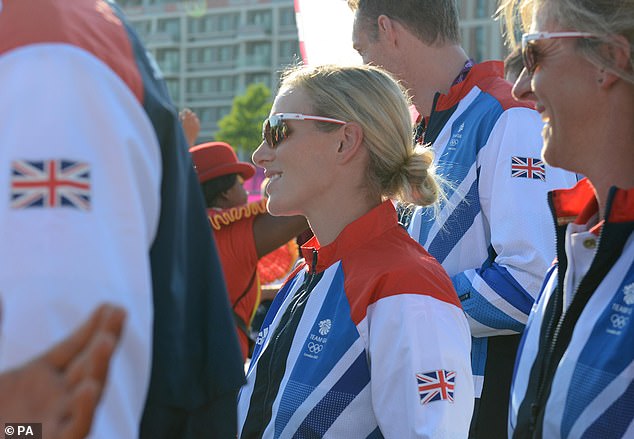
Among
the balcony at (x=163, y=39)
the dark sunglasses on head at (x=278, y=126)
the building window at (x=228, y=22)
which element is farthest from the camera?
Result: the balcony at (x=163, y=39)

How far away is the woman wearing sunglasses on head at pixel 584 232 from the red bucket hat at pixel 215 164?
3.53 m

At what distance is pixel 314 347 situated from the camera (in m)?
2.75

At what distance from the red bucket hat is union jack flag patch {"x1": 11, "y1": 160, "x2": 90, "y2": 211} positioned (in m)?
4.42

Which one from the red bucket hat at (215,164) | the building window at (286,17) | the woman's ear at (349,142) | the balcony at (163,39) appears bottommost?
the balcony at (163,39)

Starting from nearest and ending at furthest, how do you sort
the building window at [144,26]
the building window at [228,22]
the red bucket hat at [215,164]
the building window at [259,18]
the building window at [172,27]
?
the red bucket hat at [215,164]
the building window at [259,18]
the building window at [228,22]
the building window at [172,27]
the building window at [144,26]

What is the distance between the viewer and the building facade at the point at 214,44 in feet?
266

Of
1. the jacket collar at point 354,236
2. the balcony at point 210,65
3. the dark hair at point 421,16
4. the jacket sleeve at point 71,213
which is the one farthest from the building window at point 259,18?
the jacket sleeve at point 71,213

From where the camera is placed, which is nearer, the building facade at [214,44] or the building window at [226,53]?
the building facade at [214,44]

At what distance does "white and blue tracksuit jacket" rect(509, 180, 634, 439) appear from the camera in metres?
1.84

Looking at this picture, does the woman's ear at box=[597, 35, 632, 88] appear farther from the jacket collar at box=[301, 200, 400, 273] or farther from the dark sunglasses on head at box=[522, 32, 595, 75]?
the jacket collar at box=[301, 200, 400, 273]

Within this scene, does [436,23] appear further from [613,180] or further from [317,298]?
[613,180]

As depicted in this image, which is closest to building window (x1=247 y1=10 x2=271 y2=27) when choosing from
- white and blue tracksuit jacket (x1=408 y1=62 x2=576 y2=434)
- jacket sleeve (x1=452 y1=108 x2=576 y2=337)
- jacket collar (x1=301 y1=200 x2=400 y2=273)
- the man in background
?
white and blue tracksuit jacket (x1=408 y1=62 x2=576 y2=434)

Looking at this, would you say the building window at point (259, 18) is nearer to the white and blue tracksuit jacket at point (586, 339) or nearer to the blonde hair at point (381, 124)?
the blonde hair at point (381, 124)

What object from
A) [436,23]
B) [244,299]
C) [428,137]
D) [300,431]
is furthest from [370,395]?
[244,299]
